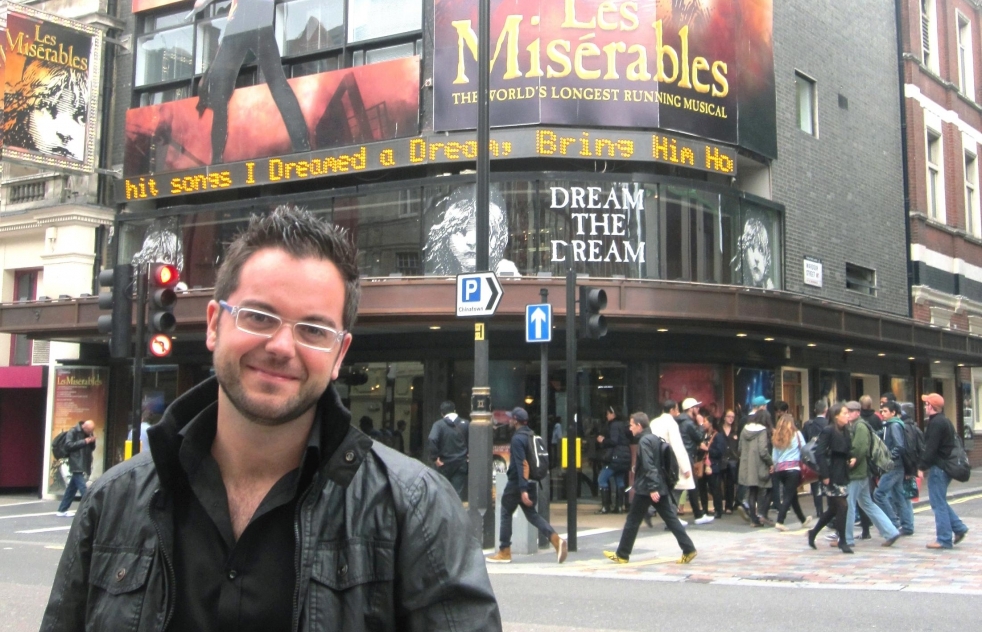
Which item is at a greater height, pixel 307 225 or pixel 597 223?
pixel 597 223

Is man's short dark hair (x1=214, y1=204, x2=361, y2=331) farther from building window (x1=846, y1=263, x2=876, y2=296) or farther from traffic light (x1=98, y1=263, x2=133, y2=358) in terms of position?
building window (x1=846, y1=263, x2=876, y2=296)

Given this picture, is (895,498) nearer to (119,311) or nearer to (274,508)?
(119,311)

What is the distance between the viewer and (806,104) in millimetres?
22672

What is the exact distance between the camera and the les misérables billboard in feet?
59.9

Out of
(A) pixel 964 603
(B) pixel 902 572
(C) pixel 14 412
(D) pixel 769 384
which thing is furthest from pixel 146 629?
(C) pixel 14 412

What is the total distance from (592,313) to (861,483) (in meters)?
3.77

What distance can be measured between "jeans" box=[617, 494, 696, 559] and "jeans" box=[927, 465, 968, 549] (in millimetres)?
3116

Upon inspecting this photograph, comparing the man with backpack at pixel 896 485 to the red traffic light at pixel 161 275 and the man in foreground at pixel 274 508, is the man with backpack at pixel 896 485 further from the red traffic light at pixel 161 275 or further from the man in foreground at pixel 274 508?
the man in foreground at pixel 274 508

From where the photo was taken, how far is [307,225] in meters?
2.27

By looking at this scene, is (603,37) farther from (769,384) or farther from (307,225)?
(307,225)

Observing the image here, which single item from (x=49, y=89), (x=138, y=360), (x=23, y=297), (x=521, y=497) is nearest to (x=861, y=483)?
(x=521, y=497)

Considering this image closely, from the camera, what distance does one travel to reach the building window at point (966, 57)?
3136cm

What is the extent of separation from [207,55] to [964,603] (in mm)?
18245

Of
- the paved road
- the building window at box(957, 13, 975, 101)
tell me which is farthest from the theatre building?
the building window at box(957, 13, 975, 101)
